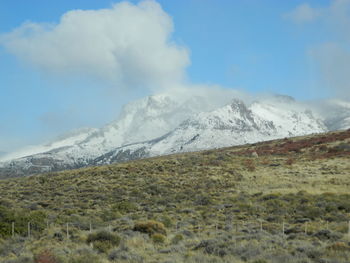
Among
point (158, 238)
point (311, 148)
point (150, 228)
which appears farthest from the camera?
point (311, 148)

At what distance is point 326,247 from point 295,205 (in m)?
13.6

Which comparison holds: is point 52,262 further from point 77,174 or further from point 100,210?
point 77,174

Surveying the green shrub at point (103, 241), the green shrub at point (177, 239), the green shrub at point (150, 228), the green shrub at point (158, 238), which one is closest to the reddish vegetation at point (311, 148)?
the green shrub at point (150, 228)

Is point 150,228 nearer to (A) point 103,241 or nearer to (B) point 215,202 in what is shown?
(A) point 103,241

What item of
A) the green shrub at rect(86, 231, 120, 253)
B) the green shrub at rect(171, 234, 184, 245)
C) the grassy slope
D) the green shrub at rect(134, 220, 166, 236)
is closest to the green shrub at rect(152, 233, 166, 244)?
the grassy slope

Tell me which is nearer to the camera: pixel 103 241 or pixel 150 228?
pixel 103 241

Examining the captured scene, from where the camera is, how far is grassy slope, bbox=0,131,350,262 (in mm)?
15797

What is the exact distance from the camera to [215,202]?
31.4 m

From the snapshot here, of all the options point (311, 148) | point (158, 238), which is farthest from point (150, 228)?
point (311, 148)

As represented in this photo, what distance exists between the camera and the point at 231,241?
653 inches

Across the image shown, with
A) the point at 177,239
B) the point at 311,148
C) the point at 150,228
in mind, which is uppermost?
the point at 311,148

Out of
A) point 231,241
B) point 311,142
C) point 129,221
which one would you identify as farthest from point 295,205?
point 311,142

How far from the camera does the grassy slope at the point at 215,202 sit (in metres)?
15.8

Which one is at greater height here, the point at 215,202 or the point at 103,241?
the point at 215,202
